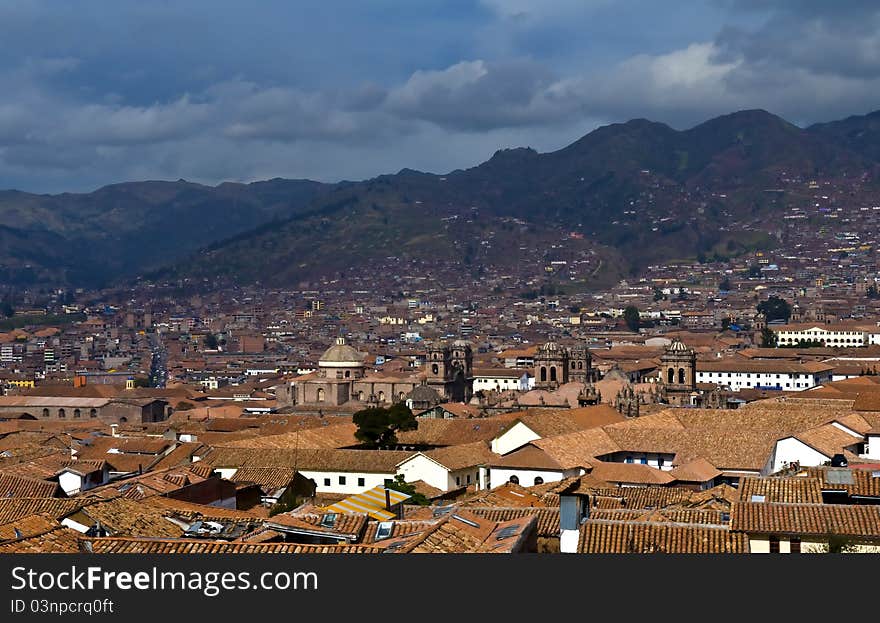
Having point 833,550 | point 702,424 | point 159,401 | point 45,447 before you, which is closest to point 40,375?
point 159,401

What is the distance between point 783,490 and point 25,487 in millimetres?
17309

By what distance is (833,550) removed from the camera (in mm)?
16109

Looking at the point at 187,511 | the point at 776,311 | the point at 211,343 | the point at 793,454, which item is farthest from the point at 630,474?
the point at 211,343

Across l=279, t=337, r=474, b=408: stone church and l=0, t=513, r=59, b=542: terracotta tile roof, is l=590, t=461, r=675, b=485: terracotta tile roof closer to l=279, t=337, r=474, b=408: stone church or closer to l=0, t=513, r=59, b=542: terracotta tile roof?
l=0, t=513, r=59, b=542: terracotta tile roof

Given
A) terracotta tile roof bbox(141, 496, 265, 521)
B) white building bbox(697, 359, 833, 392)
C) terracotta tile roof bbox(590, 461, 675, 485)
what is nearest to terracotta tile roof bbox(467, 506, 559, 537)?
terracotta tile roof bbox(141, 496, 265, 521)

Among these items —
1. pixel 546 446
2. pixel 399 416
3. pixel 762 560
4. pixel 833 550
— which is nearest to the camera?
pixel 762 560

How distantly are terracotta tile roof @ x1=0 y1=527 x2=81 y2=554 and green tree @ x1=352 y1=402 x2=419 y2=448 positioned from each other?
3048 cm

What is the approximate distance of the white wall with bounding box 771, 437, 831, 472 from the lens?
37031 mm

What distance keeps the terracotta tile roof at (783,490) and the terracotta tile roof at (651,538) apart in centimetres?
169

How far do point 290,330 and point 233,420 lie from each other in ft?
428

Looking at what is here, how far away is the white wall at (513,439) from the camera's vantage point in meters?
46.6

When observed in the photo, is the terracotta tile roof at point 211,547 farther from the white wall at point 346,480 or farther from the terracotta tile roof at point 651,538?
the white wall at point 346,480

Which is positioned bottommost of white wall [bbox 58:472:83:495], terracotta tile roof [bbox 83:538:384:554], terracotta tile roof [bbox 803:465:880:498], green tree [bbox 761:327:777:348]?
green tree [bbox 761:327:777:348]

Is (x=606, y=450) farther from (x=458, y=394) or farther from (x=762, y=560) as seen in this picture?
(x=458, y=394)
